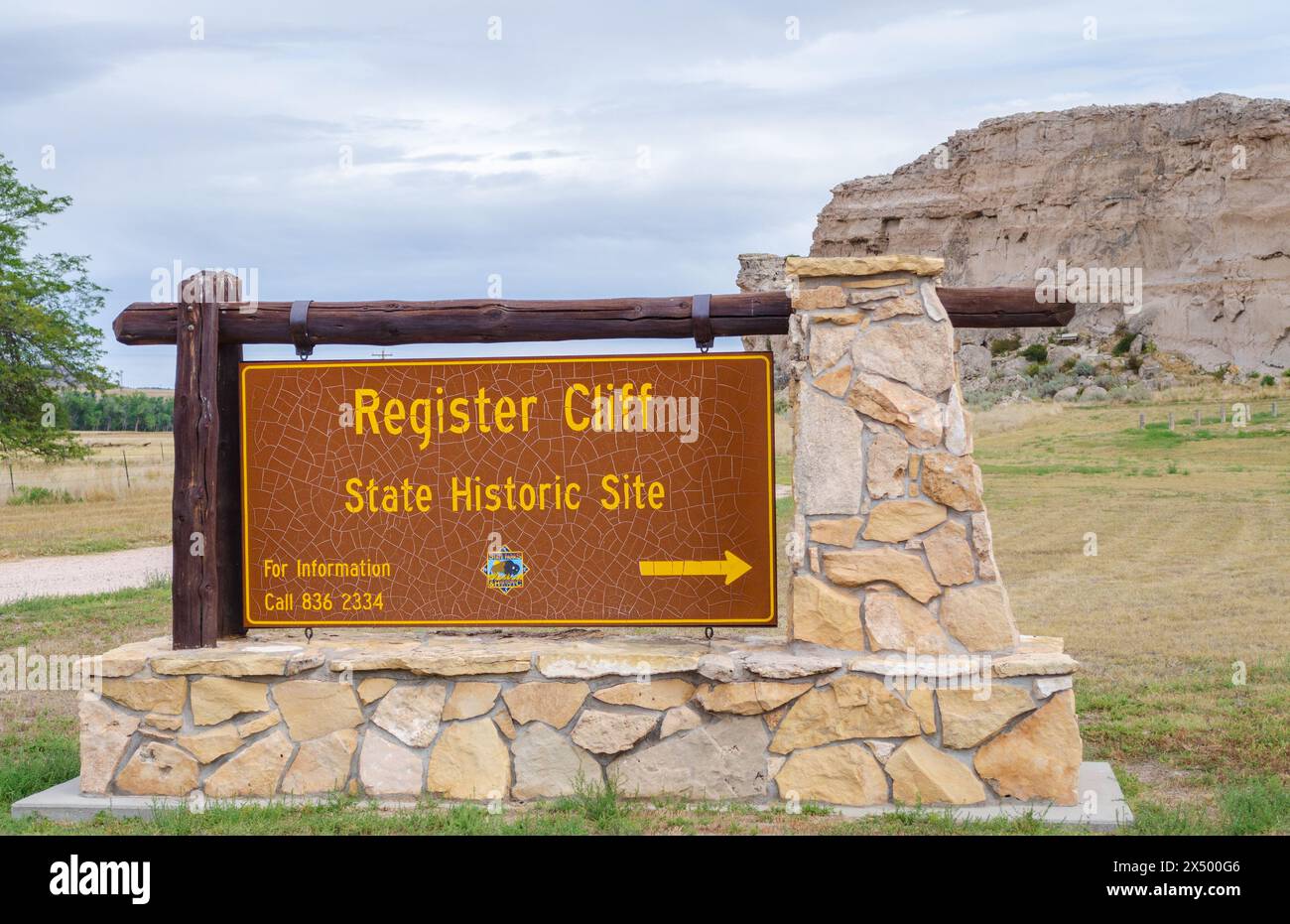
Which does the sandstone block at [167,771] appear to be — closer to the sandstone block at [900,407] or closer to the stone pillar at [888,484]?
the stone pillar at [888,484]

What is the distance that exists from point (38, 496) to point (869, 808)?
22.3 meters

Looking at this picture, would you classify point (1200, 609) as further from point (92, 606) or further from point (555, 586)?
point (92, 606)

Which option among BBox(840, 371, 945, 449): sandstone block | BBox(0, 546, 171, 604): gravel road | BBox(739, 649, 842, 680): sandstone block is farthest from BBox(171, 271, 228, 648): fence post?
BBox(0, 546, 171, 604): gravel road

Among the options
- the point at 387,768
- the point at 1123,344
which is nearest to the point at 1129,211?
the point at 1123,344

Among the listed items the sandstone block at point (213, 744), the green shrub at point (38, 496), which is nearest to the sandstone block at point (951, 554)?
the sandstone block at point (213, 744)

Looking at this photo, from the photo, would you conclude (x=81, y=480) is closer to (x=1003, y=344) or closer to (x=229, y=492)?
(x=229, y=492)

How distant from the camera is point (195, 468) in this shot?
6.14m

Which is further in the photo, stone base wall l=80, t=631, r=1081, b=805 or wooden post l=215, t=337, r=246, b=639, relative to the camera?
wooden post l=215, t=337, r=246, b=639

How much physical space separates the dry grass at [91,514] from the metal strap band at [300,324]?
41.5 ft

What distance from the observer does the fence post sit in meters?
6.11

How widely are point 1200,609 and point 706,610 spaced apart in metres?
7.19

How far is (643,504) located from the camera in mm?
6102

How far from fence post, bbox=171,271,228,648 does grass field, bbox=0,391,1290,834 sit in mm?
985

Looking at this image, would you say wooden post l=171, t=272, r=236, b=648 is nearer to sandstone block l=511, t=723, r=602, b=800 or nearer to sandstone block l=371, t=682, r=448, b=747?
sandstone block l=371, t=682, r=448, b=747
